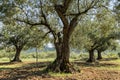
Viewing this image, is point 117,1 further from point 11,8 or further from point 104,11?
point 11,8

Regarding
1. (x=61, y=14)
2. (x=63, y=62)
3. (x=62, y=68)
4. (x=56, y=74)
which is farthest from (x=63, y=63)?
(x=61, y=14)

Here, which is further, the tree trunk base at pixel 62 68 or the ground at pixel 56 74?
the tree trunk base at pixel 62 68

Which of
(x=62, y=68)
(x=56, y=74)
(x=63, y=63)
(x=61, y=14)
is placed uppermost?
(x=61, y=14)

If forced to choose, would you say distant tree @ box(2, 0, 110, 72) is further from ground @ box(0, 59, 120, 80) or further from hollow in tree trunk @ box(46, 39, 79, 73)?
ground @ box(0, 59, 120, 80)

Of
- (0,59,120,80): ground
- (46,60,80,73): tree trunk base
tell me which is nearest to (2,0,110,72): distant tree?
(46,60,80,73): tree trunk base

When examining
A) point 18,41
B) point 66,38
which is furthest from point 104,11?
point 18,41

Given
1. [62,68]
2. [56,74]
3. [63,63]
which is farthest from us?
[63,63]

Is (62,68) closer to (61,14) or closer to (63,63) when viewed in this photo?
(63,63)

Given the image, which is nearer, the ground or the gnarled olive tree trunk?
the ground

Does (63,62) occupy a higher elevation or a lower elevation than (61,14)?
lower

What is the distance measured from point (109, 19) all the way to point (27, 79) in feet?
33.5

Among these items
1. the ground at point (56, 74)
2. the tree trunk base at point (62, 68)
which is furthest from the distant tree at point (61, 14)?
the ground at point (56, 74)

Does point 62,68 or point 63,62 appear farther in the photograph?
point 63,62

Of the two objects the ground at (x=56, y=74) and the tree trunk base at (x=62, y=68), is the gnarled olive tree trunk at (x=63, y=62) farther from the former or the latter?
the ground at (x=56, y=74)
